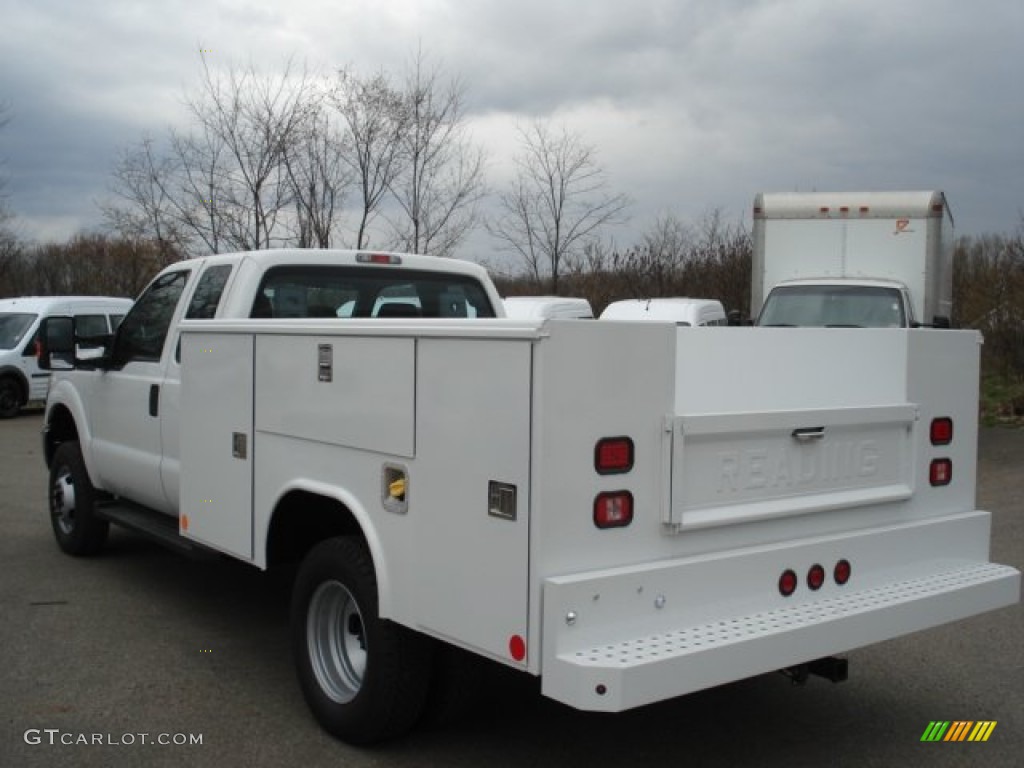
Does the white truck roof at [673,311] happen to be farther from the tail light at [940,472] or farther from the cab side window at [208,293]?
the tail light at [940,472]

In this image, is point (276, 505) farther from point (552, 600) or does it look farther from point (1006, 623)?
point (1006, 623)

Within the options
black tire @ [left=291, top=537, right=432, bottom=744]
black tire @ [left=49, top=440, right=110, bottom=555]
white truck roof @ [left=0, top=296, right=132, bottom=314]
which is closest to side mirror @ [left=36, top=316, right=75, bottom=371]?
black tire @ [left=49, top=440, right=110, bottom=555]

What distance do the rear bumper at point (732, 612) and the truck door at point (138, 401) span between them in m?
3.64

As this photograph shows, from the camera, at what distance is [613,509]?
354cm

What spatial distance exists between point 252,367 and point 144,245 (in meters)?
23.7

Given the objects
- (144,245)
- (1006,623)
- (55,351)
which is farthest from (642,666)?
(144,245)

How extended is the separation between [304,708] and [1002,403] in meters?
15.6

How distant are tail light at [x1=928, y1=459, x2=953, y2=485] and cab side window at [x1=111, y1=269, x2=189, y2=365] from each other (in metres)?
4.40

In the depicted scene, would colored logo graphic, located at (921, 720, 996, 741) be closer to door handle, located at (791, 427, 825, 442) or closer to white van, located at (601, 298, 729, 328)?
door handle, located at (791, 427, 825, 442)

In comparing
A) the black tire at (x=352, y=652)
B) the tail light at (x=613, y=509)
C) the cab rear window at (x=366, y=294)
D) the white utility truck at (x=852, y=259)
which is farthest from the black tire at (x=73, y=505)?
the white utility truck at (x=852, y=259)

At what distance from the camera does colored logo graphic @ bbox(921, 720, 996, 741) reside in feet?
15.4

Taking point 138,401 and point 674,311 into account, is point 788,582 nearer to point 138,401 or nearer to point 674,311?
point 138,401

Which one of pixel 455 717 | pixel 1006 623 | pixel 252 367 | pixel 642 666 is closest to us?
pixel 642 666

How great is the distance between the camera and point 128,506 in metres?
7.09
